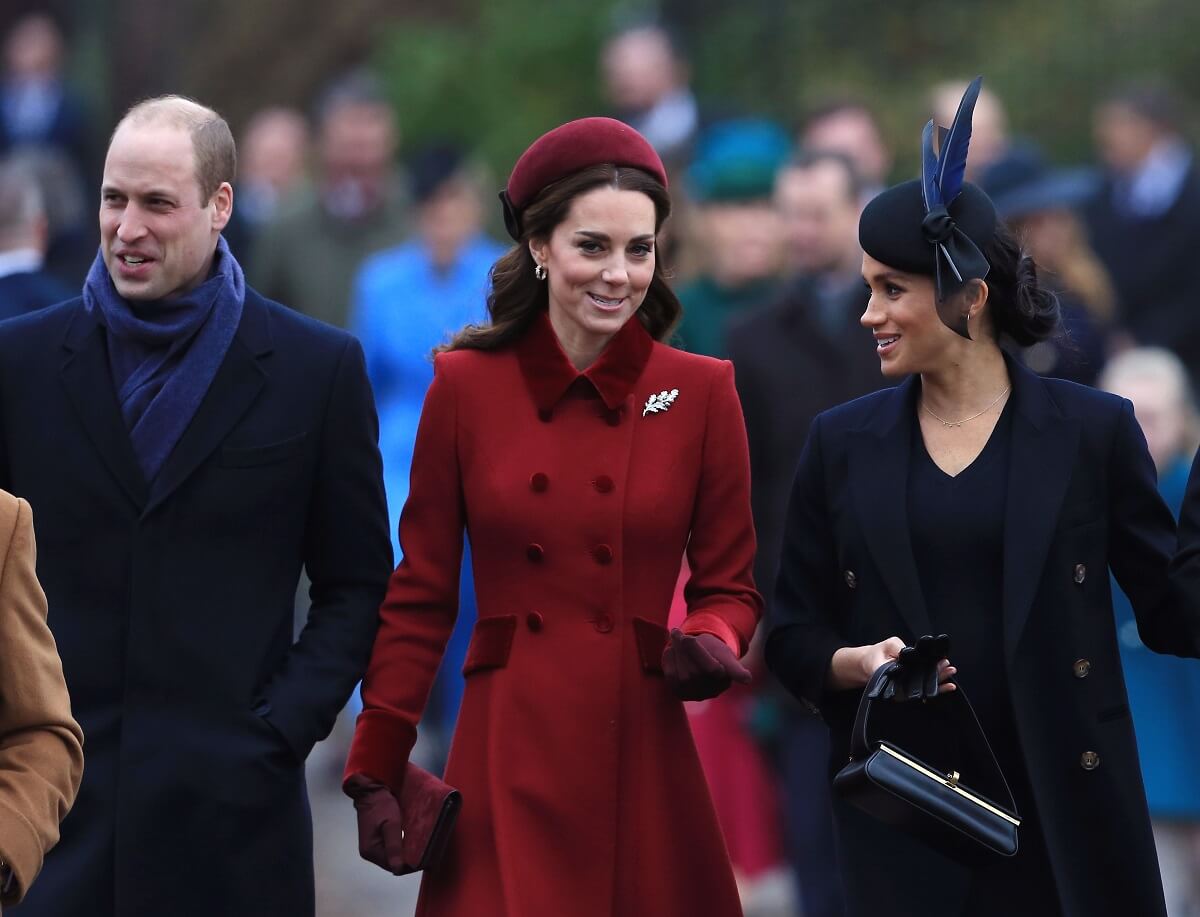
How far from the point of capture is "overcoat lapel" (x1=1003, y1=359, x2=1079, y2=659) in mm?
5191

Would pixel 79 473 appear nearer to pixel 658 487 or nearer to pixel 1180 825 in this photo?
pixel 658 487

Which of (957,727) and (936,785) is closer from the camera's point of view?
(936,785)

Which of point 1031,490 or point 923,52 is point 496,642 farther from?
point 923,52

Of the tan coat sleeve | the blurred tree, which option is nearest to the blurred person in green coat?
the tan coat sleeve

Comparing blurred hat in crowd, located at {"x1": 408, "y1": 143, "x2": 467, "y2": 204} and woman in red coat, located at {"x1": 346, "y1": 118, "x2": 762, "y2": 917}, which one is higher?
blurred hat in crowd, located at {"x1": 408, "y1": 143, "x2": 467, "y2": 204}

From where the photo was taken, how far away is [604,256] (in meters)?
5.43

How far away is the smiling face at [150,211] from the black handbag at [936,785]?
1.60 metres

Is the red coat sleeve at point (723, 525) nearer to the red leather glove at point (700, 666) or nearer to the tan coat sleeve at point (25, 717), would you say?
the red leather glove at point (700, 666)

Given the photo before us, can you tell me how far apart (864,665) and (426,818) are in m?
0.90

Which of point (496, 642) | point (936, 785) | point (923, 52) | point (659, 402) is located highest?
point (923, 52)

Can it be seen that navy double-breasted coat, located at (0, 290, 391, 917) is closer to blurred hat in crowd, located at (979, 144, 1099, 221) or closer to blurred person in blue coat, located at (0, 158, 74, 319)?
blurred person in blue coat, located at (0, 158, 74, 319)

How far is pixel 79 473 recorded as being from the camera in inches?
211

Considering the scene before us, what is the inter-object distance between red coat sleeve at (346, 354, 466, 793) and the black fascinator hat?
0.94 meters

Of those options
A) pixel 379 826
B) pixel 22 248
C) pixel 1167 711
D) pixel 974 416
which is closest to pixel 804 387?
pixel 1167 711
